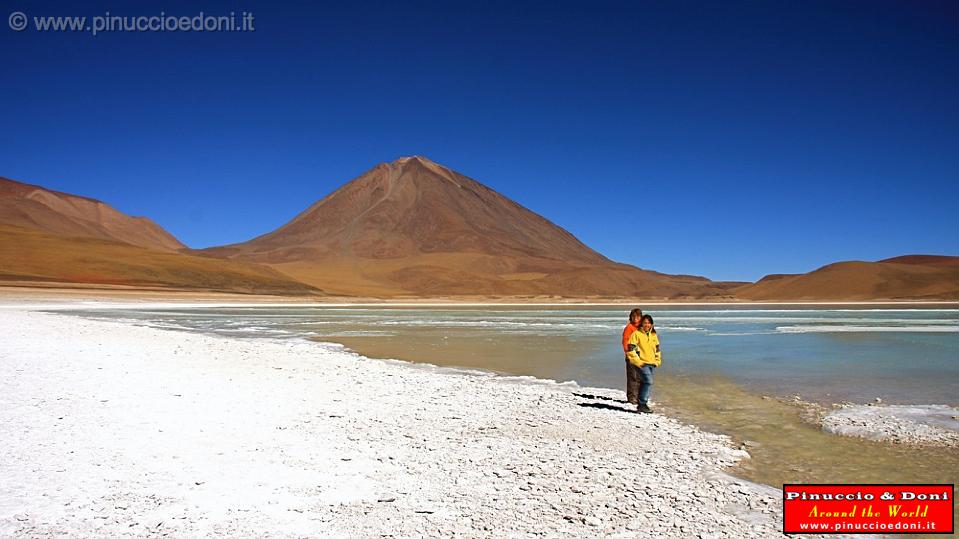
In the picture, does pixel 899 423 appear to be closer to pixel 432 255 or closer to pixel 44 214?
pixel 432 255

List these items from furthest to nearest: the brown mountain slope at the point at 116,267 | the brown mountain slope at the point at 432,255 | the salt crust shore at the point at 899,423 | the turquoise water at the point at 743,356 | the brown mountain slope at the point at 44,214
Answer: the brown mountain slope at the point at 44,214
the brown mountain slope at the point at 432,255
the brown mountain slope at the point at 116,267
the turquoise water at the point at 743,356
the salt crust shore at the point at 899,423

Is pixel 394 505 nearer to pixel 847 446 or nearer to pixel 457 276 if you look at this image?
pixel 847 446

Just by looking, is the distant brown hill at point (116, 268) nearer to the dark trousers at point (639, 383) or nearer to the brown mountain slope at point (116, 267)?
the brown mountain slope at point (116, 267)

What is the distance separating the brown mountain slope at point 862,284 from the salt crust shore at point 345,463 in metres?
93.4

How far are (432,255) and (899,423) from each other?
145279 mm

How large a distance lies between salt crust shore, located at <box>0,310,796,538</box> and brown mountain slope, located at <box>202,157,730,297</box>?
9265cm

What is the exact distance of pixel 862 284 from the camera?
9525cm

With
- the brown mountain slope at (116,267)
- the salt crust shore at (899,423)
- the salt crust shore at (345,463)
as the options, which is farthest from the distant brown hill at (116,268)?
the salt crust shore at (899,423)

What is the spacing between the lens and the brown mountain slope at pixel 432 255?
116938mm

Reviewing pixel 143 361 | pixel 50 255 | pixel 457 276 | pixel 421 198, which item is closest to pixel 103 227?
pixel 421 198

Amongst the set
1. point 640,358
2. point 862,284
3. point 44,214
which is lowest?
point 640,358

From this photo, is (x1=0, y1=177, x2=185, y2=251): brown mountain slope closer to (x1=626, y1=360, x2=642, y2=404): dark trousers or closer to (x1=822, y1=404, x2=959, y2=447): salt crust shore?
(x1=626, y1=360, x2=642, y2=404): dark trousers

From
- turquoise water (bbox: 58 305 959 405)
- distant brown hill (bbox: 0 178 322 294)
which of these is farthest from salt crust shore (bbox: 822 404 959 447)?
distant brown hill (bbox: 0 178 322 294)

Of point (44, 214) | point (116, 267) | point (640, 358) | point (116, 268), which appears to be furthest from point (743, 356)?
point (44, 214)
